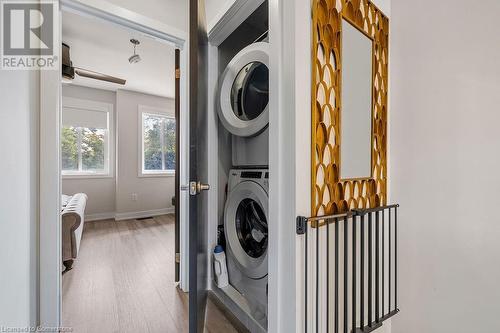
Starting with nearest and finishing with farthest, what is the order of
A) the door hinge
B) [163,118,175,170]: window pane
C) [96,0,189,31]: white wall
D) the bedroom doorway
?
1. the door hinge
2. [96,0,189,31]: white wall
3. the bedroom doorway
4. [163,118,175,170]: window pane

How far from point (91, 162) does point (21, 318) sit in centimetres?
424

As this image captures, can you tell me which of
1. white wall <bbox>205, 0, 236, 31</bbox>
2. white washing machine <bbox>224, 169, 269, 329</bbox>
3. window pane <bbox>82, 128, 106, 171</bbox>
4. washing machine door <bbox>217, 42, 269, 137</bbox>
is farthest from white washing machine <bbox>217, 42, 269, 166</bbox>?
window pane <bbox>82, 128, 106, 171</bbox>

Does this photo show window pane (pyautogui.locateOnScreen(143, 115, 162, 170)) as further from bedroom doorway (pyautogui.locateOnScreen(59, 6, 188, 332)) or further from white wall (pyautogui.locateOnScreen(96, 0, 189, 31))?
white wall (pyautogui.locateOnScreen(96, 0, 189, 31))

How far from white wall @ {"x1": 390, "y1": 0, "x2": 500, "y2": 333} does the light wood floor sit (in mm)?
1223

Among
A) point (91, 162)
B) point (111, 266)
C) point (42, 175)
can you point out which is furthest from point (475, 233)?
point (91, 162)

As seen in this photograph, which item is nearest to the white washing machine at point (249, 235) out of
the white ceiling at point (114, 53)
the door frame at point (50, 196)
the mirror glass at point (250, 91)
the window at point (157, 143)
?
the mirror glass at point (250, 91)

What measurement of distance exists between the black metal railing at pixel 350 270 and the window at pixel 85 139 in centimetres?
455

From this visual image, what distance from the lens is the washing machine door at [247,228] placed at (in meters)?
1.48

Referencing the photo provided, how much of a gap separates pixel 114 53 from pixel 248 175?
2.63 m

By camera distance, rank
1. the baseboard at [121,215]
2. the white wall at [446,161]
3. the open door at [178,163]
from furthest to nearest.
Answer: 1. the baseboard at [121,215]
2. the open door at [178,163]
3. the white wall at [446,161]

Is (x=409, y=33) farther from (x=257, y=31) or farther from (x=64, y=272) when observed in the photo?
(x=64, y=272)

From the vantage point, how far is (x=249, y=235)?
169cm

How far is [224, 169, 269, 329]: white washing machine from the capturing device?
143 centimetres

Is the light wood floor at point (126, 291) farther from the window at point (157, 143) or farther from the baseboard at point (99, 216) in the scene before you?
the window at point (157, 143)
